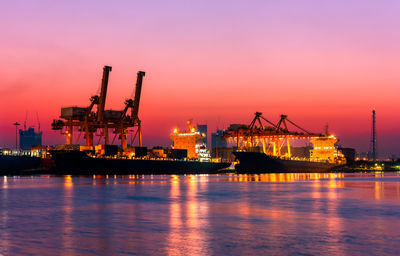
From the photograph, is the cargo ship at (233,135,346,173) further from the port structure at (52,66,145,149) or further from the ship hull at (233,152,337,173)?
the port structure at (52,66,145,149)

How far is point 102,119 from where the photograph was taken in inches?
4737

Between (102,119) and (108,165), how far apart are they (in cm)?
1402

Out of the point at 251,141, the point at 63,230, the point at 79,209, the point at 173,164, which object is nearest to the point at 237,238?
the point at 63,230

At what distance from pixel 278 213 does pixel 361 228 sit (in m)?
6.45

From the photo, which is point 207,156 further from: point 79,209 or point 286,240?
point 286,240

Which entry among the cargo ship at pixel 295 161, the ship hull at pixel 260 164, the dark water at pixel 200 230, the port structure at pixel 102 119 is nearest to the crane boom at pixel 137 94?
the port structure at pixel 102 119

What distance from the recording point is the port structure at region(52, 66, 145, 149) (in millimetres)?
120750

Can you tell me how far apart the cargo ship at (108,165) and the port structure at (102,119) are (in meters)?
9.45

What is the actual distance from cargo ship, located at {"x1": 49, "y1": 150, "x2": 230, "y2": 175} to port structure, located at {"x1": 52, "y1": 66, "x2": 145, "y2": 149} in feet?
31.0

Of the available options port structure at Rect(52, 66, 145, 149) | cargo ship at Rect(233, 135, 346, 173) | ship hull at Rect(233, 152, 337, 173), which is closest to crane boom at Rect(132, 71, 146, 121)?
port structure at Rect(52, 66, 145, 149)

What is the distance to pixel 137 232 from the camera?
1842 centimetres

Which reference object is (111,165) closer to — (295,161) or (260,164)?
(260,164)

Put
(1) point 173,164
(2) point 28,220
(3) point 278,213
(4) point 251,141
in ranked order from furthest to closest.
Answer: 1. (4) point 251,141
2. (1) point 173,164
3. (3) point 278,213
4. (2) point 28,220

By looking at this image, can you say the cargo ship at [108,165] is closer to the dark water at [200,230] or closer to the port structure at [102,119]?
the port structure at [102,119]
